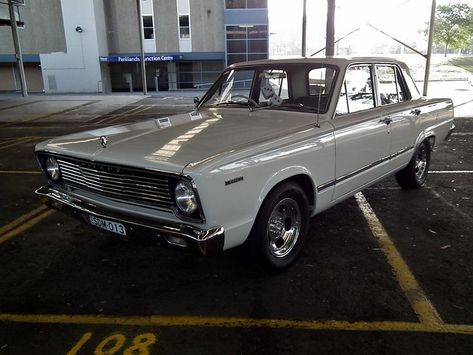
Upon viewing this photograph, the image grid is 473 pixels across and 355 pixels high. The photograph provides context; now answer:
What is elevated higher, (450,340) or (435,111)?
(435,111)

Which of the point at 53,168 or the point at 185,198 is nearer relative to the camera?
the point at 185,198

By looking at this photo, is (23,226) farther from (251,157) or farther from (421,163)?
(421,163)

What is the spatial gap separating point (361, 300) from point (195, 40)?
32337 millimetres

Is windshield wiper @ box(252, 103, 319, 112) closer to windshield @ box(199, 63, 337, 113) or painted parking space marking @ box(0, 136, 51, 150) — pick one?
windshield @ box(199, 63, 337, 113)

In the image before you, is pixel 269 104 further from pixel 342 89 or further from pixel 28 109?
pixel 28 109

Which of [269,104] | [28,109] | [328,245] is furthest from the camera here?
[28,109]

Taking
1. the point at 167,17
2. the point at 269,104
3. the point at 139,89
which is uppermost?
the point at 167,17

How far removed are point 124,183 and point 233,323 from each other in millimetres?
1292

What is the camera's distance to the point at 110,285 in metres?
3.63

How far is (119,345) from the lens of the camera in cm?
284

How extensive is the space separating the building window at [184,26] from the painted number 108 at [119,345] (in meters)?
32.7

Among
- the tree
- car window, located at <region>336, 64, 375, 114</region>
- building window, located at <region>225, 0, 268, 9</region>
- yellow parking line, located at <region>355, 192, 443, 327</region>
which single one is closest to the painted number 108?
yellow parking line, located at <region>355, 192, 443, 327</region>

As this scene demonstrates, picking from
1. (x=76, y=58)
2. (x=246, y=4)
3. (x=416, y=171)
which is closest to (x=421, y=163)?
(x=416, y=171)

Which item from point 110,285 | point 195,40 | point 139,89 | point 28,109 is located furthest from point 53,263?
point 139,89
